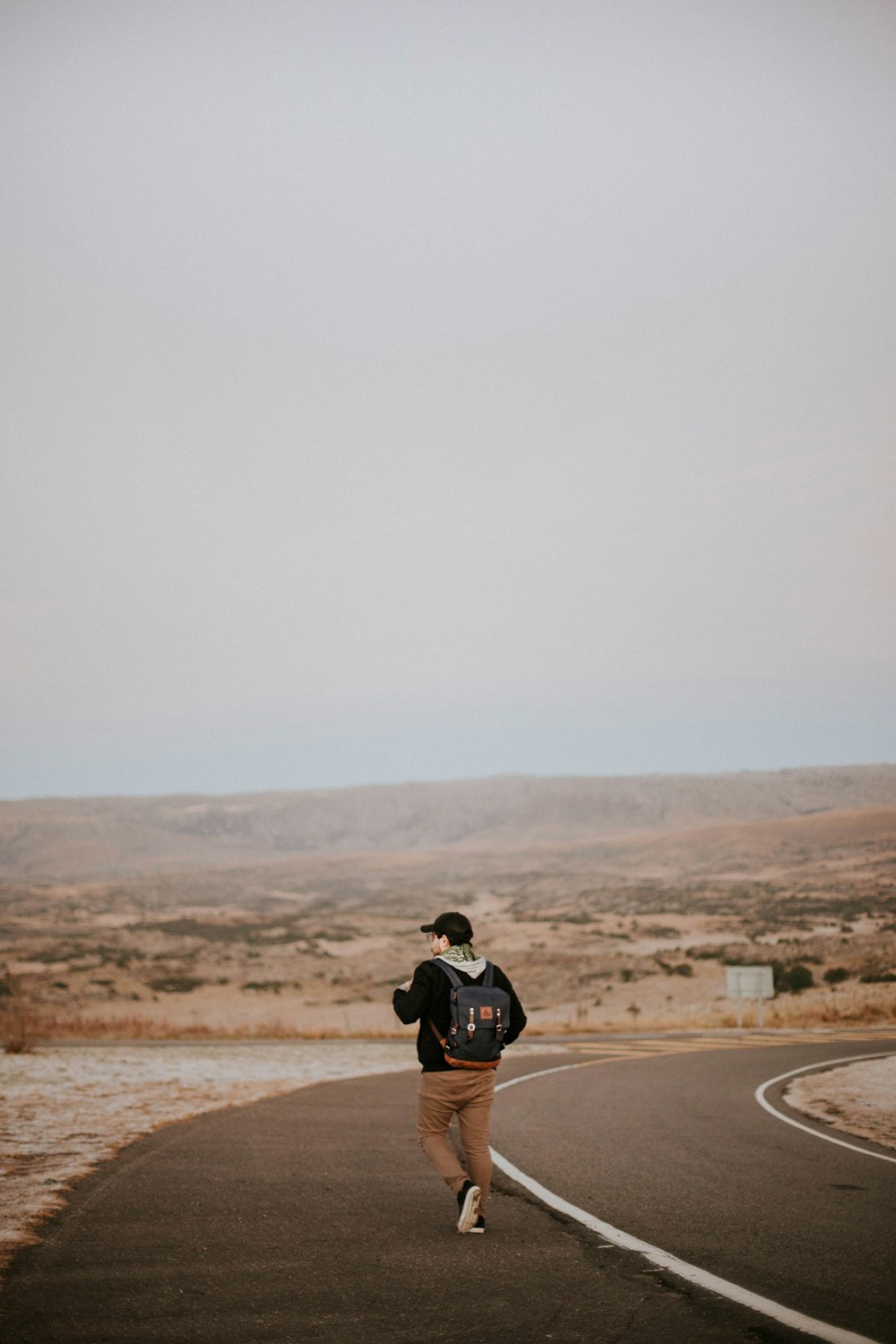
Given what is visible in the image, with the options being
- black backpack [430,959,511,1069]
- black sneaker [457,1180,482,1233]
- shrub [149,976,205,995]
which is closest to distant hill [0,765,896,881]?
shrub [149,976,205,995]

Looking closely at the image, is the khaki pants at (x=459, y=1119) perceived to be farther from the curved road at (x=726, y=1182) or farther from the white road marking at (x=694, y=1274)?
the curved road at (x=726, y=1182)

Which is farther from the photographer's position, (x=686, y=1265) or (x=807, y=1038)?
(x=807, y=1038)

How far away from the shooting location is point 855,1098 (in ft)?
51.9

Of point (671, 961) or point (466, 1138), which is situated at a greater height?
point (466, 1138)

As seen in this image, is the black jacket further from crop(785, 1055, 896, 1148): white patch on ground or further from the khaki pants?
crop(785, 1055, 896, 1148): white patch on ground

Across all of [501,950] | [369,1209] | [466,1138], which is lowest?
[501,950]

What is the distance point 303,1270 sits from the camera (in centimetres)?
656

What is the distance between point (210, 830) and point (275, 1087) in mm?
175264

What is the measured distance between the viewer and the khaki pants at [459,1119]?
25.1 feet

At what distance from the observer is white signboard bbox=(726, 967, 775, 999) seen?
105 feet

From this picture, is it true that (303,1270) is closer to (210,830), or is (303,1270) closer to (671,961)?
(671,961)

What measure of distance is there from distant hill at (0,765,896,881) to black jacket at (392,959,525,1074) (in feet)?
425

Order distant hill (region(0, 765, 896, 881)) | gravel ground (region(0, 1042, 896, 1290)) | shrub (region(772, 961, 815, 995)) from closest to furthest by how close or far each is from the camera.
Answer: gravel ground (region(0, 1042, 896, 1290)), shrub (region(772, 961, 815, 995)), distant hill (region(0, 765, 896, 881))

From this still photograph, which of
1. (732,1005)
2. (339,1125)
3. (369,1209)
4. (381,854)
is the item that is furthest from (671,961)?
(381,854)
